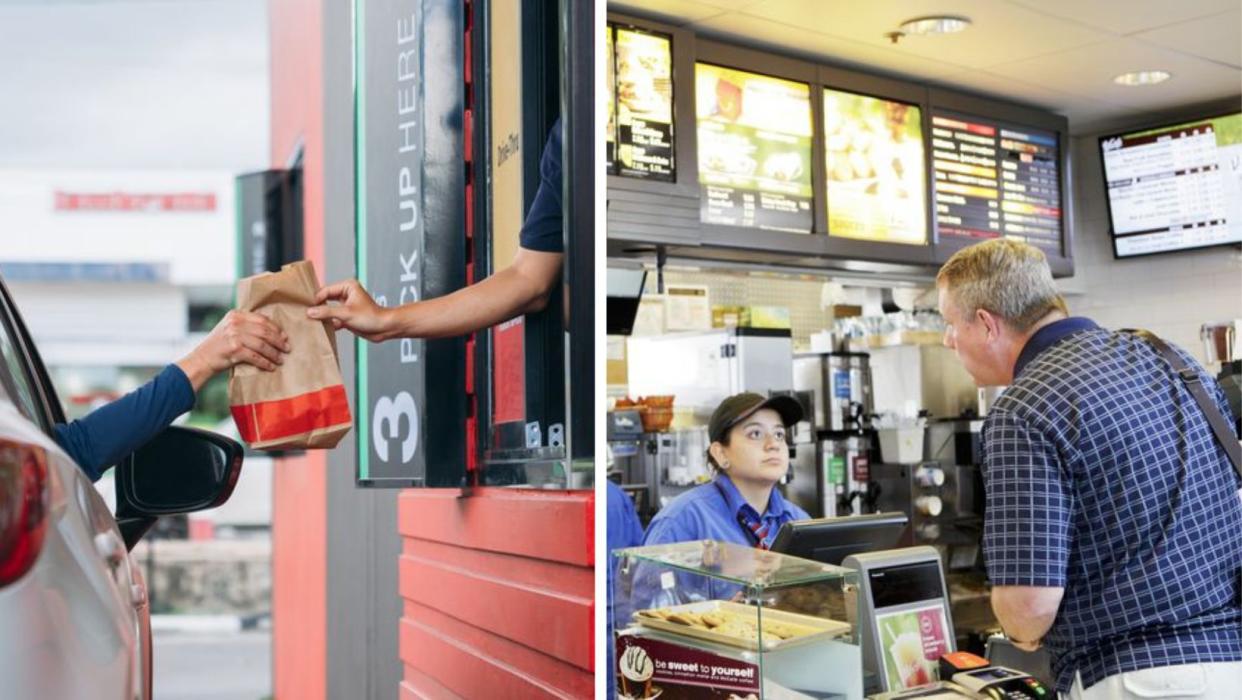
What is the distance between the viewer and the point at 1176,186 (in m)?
6.55

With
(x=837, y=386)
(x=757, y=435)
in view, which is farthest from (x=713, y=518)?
(x=837, y=386)

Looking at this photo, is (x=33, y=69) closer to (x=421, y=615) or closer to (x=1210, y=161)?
(x=421, y=615)

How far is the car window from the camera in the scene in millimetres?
900

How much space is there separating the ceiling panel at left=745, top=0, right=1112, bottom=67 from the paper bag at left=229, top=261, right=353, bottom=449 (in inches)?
154

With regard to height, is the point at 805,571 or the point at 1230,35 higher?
the point at 1230,35

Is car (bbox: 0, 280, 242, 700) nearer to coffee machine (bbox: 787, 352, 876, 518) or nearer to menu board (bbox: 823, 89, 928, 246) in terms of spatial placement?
coffee machine (bbox: 787, 352, 876, 518)

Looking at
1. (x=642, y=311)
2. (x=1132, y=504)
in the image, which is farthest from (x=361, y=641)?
(x=642, y=311)

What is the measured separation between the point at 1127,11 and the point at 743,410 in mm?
2580

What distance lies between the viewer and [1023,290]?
280 cm

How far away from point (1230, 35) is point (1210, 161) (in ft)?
3.34

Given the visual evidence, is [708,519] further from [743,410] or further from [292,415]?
[292,415]

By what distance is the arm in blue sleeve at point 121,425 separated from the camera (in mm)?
996

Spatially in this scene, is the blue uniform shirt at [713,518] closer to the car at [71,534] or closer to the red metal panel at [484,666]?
the red metal panel at [484,666]

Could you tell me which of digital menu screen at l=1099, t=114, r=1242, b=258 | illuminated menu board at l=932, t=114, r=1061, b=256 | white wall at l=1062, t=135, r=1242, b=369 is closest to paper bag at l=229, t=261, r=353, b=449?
illuminated menu board at l=932, t=114, r=1061, b=256
